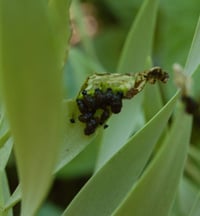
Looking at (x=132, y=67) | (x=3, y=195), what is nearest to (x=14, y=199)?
(x=3, y=195)

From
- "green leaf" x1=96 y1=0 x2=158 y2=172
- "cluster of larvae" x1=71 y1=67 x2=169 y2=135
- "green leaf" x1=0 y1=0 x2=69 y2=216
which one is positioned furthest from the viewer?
"green leaf" x1=96 y1=0 x2=158 y2=172

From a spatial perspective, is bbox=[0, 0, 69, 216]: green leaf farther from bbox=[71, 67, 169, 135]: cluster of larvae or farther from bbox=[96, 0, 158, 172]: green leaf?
bbox=[96, 0, 158, 172]: green leaf

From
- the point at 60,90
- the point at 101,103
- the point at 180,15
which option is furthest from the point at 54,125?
the point at 180,15

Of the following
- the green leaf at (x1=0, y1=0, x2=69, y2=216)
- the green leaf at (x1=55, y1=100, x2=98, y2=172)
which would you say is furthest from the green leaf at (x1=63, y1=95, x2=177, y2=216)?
the green leaf at (x1=0, y1=0, x2=69, y2=216)

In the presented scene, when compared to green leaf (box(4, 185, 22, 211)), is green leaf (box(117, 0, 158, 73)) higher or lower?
higher

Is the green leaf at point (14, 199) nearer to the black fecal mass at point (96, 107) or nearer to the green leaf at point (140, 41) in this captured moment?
the black fecal mass at point (96, 107)

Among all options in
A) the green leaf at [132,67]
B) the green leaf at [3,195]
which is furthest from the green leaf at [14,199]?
the green leaf at [132,67]
